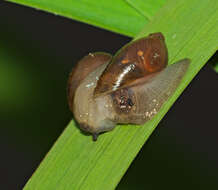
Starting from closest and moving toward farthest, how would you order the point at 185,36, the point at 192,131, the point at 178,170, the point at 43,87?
the point at 185,36 < the point at 178,170 < the point at 43,87 < the point at 192,131

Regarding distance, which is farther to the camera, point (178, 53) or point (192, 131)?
point (192, 131)

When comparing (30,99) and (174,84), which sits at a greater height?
(174,84)

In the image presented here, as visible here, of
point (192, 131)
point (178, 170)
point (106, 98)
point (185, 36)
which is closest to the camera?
point (185, 36)

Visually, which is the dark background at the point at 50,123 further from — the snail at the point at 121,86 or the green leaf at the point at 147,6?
the green leaf at the point at 147,6

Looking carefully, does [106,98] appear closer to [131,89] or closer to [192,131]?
[131,89]

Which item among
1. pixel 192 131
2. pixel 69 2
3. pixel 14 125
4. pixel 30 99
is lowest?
pixel 14 125

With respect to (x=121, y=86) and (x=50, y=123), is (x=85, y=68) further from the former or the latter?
(x=50, y=123)

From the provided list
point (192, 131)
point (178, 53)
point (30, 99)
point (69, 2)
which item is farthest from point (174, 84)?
point (192, 131)

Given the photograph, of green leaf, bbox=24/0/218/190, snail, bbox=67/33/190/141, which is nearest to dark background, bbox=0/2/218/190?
snail, bbox=67/33/190/141
